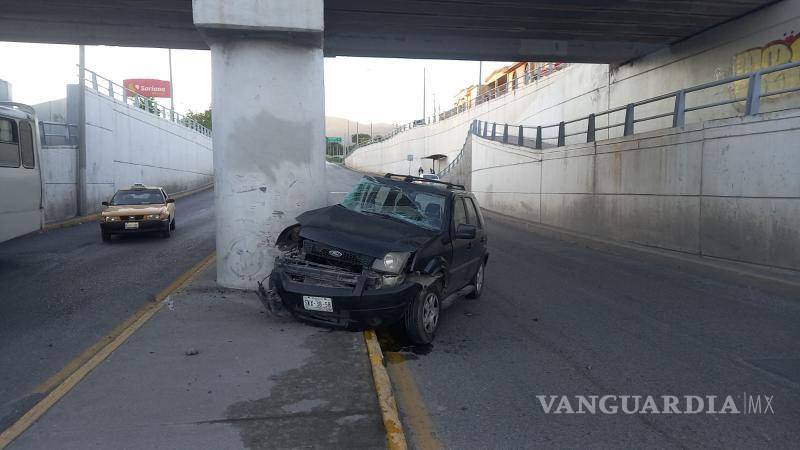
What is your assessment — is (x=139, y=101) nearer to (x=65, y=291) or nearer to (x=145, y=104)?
(x=145, y=104)

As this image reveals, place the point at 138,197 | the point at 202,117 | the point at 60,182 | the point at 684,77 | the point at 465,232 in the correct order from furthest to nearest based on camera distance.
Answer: the point at 202,117
the point at 60,182
the point at 684,77
the point at 138,197
the point at 465,232

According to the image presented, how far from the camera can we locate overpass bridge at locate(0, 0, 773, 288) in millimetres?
8148

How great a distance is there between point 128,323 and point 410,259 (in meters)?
3.64

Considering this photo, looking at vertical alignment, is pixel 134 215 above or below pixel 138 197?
below

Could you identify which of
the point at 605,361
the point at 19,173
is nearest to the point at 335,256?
the point at 605,361

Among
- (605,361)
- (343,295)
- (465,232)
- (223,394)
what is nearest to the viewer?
(223,394)

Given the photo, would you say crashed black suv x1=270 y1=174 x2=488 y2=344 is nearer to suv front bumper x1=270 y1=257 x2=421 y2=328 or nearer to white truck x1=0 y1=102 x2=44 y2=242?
suv front bumper x1=270 y1=257 x2=421 y2=328

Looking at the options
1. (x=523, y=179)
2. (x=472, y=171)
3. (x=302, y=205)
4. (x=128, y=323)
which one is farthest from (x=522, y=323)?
(x=472, y=171)

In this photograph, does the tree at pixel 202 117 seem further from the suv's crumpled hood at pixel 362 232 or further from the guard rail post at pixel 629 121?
the suv's crumpled hood at pixel 362 232

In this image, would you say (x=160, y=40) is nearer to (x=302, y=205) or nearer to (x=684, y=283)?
(x=302, y=205)

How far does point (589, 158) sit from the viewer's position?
56.1 ft

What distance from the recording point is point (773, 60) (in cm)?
1424

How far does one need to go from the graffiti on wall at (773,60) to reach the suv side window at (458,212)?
10658mm

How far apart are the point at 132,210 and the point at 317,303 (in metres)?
11.5
